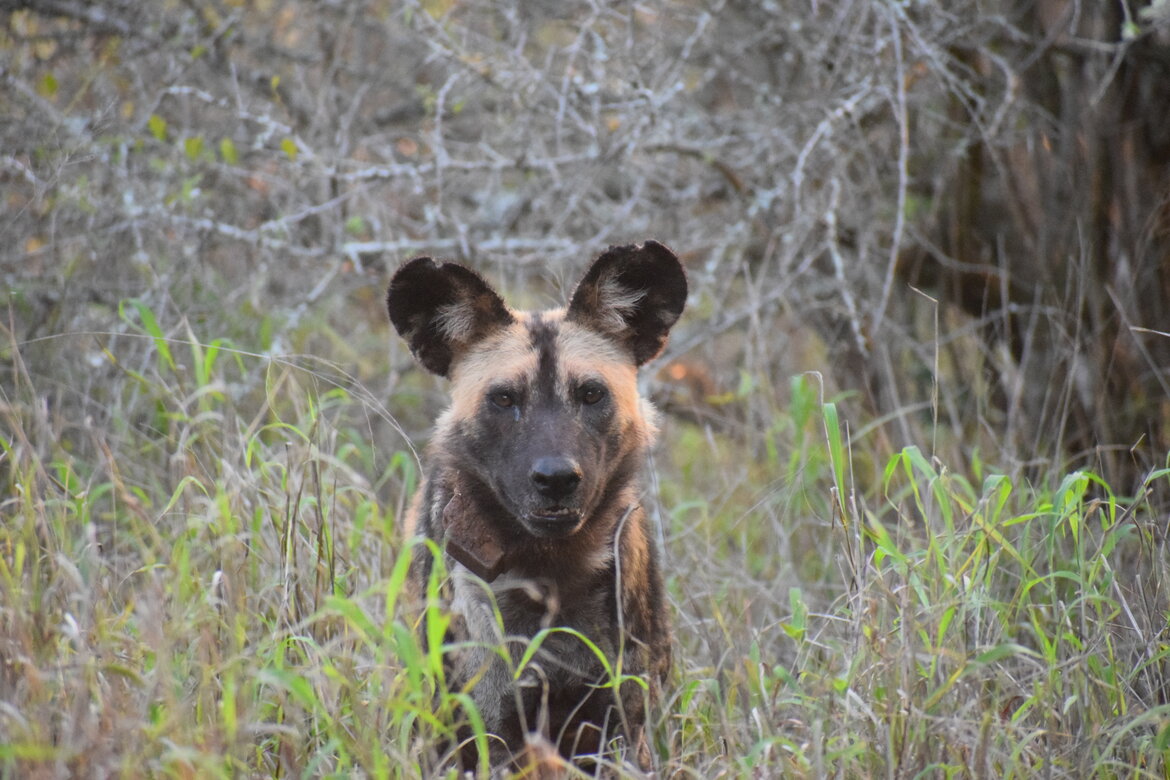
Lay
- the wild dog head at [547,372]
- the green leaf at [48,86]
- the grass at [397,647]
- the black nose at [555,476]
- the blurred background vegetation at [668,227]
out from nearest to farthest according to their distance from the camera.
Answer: the grass at [397,647] < the black nose at [555,476] < the wild dog head at [547,372] < the blurred background vegetation at [668,227] < the green leaf at [48,86]

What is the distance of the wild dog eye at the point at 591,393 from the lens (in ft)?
10.7

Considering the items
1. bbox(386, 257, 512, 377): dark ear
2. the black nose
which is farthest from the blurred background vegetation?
the black nose

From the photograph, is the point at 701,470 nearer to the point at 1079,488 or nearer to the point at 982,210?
the point at 982,210

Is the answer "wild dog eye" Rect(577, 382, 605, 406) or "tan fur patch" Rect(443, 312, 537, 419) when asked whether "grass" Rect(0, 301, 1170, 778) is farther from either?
"wild dog eye" Rect(577, 382, 605, 406)

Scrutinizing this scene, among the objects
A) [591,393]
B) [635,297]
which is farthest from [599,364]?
[635,297]

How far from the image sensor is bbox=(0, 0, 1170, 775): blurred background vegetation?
4.35 m

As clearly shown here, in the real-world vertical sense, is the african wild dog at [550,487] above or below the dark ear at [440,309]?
below

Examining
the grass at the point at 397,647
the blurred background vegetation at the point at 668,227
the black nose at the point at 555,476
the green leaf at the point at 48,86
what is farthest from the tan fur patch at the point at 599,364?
the green leaf at the point at 48,86

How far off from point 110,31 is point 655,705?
14.3ft

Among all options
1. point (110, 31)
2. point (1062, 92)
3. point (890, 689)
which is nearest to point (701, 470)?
point (1062, 92)

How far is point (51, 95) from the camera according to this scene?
5.24 meters

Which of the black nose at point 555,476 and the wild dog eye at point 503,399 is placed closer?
the black nose at point 555,476

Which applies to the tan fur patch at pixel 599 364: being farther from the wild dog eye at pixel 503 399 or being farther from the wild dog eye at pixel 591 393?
the wild dog eye at pixel 503 399

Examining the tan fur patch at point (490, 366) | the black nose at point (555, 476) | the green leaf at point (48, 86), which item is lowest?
the black nose at point (555, 476)
